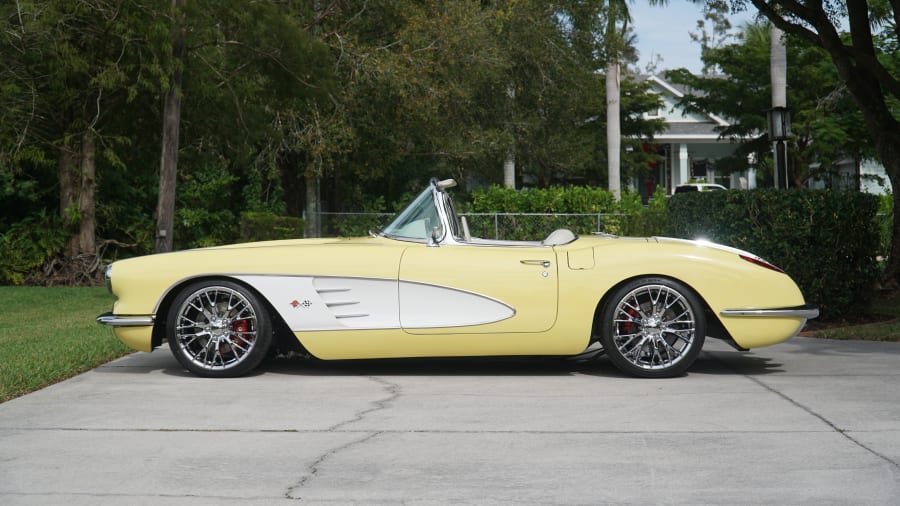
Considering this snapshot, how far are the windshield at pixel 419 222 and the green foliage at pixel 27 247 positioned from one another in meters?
14.7

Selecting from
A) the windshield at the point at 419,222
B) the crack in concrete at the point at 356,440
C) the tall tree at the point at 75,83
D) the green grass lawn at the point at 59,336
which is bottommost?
the crack in concrete at the point at 356,440

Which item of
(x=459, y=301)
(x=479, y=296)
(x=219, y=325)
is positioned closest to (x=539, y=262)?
(x=479, y=296)

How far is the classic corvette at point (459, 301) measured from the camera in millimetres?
7312

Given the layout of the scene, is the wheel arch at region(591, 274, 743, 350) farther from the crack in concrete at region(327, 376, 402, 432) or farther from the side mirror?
the crack in concrete at region(327, 376, 402, 432)

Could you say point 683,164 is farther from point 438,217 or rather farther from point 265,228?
point 438,217

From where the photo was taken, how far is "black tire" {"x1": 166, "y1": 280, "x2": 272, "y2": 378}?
24.5 ft

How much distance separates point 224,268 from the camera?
24.5 feet

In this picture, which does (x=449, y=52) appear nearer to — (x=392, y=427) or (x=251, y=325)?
(x=251, y=325)

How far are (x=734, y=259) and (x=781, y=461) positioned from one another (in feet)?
8.78

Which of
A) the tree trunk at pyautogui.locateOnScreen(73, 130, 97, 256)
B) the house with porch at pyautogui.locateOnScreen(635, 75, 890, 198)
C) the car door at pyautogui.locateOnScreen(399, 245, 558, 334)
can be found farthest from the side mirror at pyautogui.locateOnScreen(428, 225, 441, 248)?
the house with porch at pyautogui.locateOnScreen(635, 75, 890, 198)

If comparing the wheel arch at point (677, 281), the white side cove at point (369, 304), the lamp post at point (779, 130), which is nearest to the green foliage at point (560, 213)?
the lamp post at point (779, 130)

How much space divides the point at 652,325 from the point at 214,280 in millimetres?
2998

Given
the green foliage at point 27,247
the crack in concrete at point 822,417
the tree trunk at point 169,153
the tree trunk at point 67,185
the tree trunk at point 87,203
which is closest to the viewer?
the crack in concrete at point 822,417

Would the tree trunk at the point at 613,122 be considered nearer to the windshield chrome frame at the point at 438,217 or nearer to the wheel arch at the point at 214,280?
the windshield chrome frame at the point at 438,217
